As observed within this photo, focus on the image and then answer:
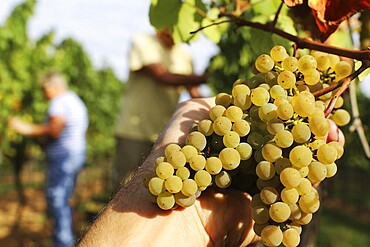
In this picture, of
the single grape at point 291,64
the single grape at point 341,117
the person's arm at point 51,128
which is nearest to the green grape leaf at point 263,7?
the single grape at point 341,117

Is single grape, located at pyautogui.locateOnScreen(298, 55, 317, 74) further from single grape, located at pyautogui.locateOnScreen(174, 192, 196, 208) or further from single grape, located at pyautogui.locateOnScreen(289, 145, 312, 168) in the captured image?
single grape, located at pyautogui.locateOnScreen(174, 192, 196, 208)

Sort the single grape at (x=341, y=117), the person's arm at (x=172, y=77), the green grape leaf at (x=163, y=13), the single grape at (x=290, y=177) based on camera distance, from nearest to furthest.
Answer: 1. the single grape at (x=290, y=177)
2. the single grape at (x=341, y=117)
3. the green grape leaf at (x=163, y=13)
4. the person's arm at (x=172, y=77)

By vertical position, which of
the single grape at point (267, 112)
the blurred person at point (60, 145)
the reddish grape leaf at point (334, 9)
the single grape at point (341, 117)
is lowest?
the blurred person at point (60, 145)

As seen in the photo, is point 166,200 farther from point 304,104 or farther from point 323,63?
point 323,63

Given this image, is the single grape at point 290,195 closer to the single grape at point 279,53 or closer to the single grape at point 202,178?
the single grape at point 202,178

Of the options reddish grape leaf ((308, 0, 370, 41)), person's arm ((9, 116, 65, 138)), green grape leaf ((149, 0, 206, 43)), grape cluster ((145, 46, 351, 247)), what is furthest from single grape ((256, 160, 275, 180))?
person's arm ((9, 116, 65, 138))

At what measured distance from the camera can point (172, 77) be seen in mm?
4320

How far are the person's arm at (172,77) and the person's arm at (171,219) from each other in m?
3.08

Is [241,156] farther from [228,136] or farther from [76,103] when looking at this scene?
[76,103]

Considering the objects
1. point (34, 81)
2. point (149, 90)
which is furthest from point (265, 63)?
point (34, 81)

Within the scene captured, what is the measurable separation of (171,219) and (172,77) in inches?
131

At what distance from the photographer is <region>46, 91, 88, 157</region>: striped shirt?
5.70m

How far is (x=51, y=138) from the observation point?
579 cm

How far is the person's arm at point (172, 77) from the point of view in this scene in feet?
14.0
